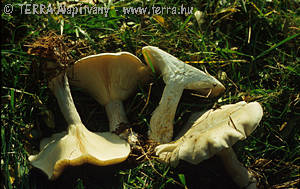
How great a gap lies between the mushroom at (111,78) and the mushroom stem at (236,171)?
1.02m

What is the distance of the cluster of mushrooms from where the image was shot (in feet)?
7.75

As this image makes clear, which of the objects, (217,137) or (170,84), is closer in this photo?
(217,137)

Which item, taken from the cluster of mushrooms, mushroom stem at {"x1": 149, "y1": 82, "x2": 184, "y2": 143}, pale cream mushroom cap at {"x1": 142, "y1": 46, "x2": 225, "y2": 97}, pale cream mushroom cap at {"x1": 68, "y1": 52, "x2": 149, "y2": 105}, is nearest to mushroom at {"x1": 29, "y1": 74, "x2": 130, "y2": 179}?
the cluster of mushrooms

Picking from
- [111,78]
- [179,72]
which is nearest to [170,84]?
[179,72]

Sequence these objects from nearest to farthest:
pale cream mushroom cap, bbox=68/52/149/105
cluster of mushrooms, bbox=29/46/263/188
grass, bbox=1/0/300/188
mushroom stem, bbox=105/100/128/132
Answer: cluster of mushrooms, bbox=29/46/263/188
grass, bbox=1/0/300/188
pale cream mushroom cap, bbox=68/52/149/105
mushroom stem, bbox=105/100/128/132

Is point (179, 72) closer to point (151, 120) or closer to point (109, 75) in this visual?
point (151, 120)

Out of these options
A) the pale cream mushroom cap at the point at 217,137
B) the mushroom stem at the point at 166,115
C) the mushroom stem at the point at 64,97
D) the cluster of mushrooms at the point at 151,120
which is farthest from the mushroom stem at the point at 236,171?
the mushroom stem at the point at 64,97

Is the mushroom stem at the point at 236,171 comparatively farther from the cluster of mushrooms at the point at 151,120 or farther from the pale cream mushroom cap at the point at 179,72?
the pale cream mushroom cap at the point at 179,72

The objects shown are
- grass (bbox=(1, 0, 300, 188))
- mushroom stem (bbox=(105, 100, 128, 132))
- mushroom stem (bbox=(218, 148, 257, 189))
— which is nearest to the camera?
mushroom stem (bbox=(218, 148, 257, 189))

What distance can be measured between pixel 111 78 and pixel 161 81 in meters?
0.56

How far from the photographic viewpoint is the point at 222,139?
2.24 meters

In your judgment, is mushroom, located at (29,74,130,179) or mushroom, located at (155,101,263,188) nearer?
mushroom, located at (155,101,263,188)

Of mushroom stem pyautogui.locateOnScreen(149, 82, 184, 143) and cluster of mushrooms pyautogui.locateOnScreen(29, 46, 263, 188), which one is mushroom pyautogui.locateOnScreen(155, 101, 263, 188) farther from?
→ mushroom stem pyautogui.locateOnScreen(149, 82, 184, 143)

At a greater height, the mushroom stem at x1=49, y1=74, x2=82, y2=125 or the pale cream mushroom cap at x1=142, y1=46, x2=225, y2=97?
the pale cream mushroom cap at x1=142, y1=46, x2=225, y2=97
